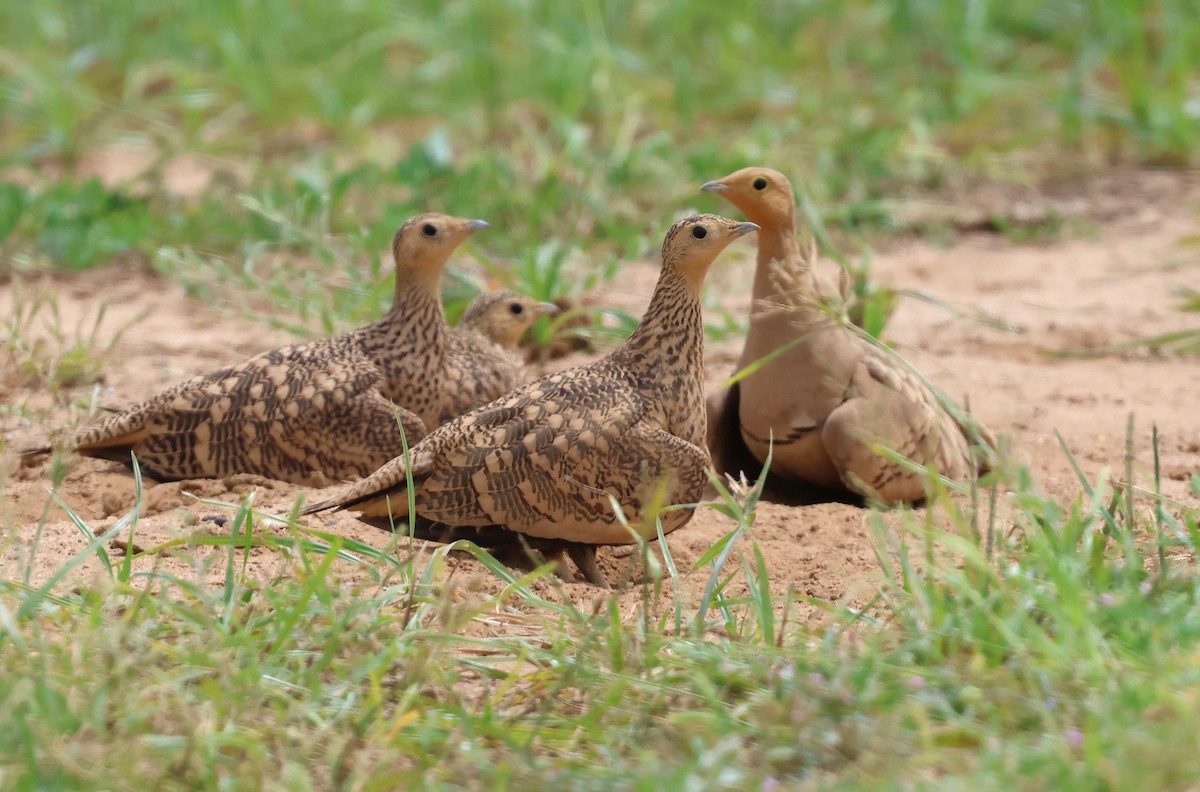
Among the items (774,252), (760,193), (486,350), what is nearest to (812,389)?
(774,252)

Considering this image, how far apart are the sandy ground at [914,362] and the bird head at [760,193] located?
2.83 feet

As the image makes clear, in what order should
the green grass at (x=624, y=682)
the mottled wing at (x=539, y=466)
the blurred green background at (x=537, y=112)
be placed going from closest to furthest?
the green grass at (x=624, y=682) < the mottled wing at (x=539, y=466) < the blurred green background at (x=537, y=112)

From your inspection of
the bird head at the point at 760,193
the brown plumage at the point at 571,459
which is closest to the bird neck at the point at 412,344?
the brown plumage at the point at 571,459

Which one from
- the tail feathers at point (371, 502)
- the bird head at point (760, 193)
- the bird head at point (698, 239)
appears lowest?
the tail feathers at point (371, 502)

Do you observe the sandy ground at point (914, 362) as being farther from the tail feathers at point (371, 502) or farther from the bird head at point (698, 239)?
the bird head at point (698, 239)

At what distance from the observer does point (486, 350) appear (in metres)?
4.87

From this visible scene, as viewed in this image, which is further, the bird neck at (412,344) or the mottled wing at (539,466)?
the bird neck at (412,344)

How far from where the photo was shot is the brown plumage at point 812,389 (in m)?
4.31

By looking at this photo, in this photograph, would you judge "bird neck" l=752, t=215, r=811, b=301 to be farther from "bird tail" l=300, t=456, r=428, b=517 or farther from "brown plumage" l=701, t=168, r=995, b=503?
"bird tail" l=300, t=456, r=428, b=517

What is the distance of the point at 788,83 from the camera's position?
8.28 m

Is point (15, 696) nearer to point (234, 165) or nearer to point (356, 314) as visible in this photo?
point (356, 314)

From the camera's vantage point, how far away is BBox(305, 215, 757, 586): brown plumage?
369 cm

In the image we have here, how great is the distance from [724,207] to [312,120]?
104 inches

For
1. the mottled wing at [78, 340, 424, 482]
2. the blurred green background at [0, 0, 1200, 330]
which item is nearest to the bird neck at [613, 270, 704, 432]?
the mottled wing at [78, 340, 424, 482]
